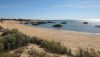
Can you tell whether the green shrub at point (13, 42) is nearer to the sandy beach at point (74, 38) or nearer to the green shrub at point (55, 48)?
the green shrub at point (55, 48)

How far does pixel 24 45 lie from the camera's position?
1204 centimetres

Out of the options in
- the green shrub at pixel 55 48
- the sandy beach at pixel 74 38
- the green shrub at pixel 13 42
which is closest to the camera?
the green shrub at pixel 55 48

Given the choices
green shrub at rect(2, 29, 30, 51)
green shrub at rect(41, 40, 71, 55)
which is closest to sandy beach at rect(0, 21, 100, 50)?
green shrub at rect(41, 40, 71, 55)

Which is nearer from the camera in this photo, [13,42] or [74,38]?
[13,42]

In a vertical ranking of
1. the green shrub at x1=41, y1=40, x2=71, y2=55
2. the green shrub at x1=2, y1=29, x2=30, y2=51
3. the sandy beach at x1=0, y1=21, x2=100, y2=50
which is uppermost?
the green shrub at x1=2, y1=29, x2=30, y2=51

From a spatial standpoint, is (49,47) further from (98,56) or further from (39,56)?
(98,56)

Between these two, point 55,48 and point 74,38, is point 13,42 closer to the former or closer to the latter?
point 55,48

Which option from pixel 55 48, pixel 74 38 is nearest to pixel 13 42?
pixel 55 48

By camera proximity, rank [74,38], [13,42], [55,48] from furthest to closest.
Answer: [74,38], [13,42], [55,48]

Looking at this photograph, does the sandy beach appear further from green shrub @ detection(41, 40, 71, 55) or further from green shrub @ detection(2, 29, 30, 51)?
green shrub @ detection(2, 29, 30, 51)

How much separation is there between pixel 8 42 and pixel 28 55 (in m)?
2.62

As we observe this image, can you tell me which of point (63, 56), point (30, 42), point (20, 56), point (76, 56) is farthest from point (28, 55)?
point (30, 42)

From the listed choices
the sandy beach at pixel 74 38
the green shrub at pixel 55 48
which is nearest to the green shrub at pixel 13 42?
the green shrub at pixel 55 48

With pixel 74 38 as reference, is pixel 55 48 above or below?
above
